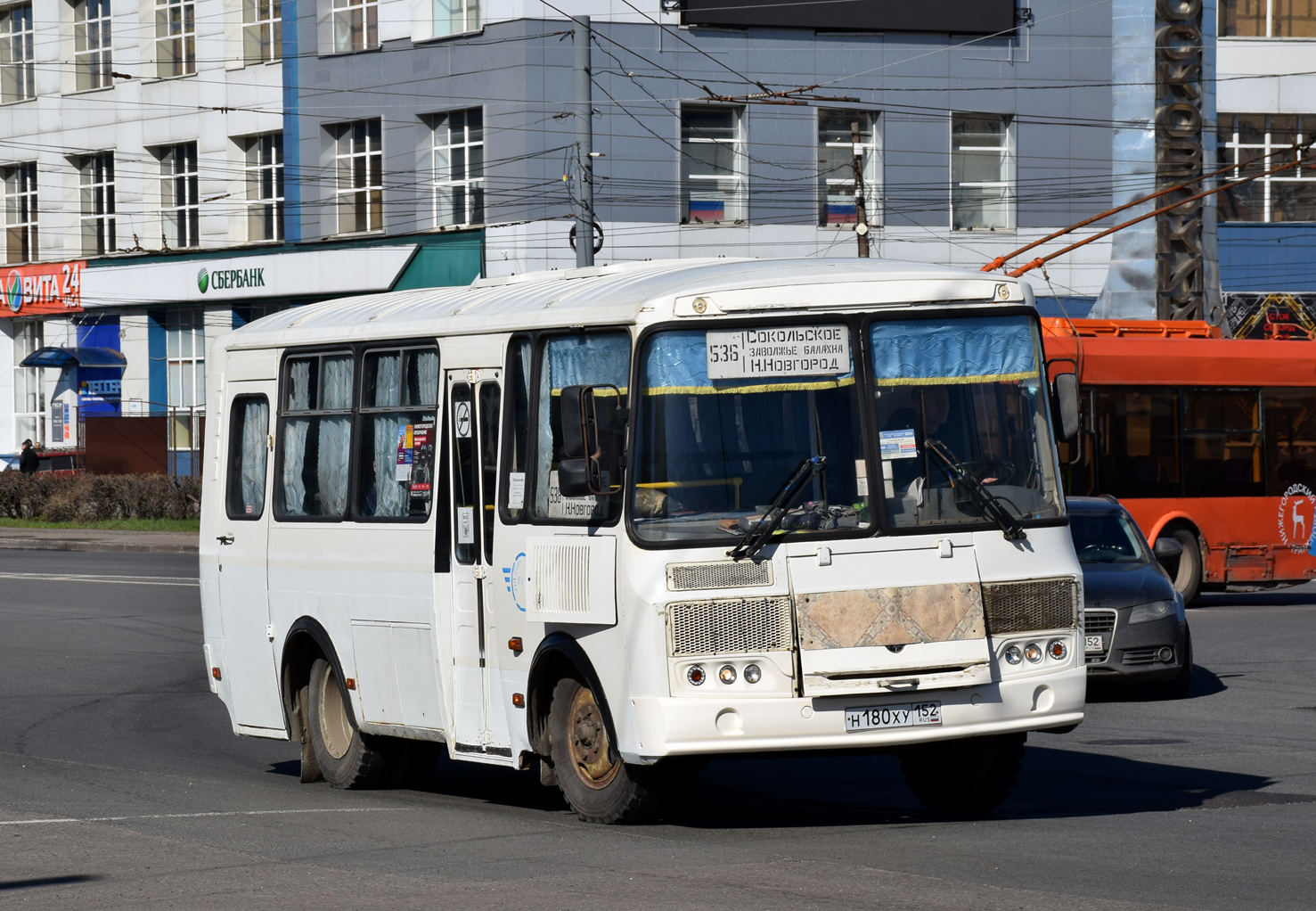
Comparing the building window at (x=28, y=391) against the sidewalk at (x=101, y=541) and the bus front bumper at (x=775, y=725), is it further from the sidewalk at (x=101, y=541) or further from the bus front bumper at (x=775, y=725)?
the bus front bumper at (x=775, y=725)

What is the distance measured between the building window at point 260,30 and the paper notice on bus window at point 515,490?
38532 mm

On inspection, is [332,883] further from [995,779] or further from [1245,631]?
[1245,631]

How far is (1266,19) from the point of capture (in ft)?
163

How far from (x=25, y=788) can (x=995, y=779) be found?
516 cm

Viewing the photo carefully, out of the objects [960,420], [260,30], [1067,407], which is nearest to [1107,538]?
[1067,407]

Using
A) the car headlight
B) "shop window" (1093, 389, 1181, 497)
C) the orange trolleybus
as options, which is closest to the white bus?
the car headlight

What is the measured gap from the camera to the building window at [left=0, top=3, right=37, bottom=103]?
54188 mm

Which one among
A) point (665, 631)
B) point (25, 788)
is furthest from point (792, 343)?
point (25, 788)

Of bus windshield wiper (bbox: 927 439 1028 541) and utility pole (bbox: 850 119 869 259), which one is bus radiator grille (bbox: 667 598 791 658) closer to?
bus windshield wiper (bbox: 927 439 1028 541)

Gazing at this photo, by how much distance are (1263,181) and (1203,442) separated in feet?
86.3

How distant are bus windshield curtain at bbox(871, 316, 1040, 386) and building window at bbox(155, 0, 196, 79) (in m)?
42.1

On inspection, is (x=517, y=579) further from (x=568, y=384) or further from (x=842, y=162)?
(x=842, y=162)

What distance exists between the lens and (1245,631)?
21188 mm

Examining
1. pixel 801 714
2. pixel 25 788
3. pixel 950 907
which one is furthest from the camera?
pixel 25 788
